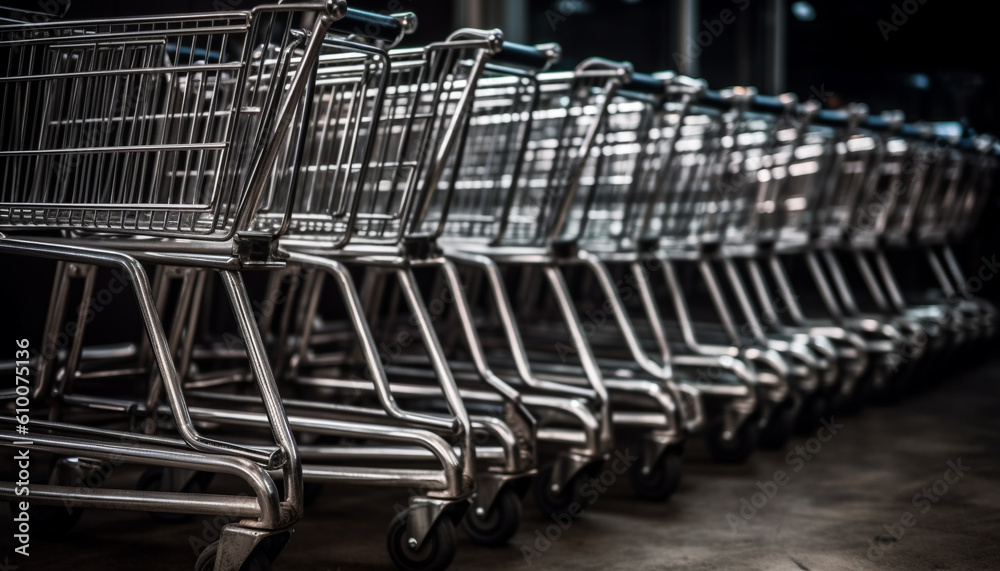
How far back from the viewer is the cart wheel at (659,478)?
3016 millimetres

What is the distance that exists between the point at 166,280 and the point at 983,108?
602 cm

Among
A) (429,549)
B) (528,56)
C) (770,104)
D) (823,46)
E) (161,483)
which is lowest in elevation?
(161,483)

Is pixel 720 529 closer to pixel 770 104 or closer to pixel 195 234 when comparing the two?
pixel 195 234

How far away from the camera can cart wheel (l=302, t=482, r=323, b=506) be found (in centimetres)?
284

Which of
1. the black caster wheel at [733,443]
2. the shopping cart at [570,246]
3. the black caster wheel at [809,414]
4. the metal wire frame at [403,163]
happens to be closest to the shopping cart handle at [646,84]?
the shopping cart at [570,246]

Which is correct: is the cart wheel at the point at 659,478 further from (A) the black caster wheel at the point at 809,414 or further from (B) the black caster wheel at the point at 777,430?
(A) the black caster wheel at the point at 809,414

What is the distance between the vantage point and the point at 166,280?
114 inches

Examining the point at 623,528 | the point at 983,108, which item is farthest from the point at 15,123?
the point at 983,108

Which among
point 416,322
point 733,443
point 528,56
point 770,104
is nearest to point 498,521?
point 416,322

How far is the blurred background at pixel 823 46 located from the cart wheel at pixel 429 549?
4.29 meters

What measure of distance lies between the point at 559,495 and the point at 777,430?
1.27 metres

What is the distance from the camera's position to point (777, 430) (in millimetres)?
3781

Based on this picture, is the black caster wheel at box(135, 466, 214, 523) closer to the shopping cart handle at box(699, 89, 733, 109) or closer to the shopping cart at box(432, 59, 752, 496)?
the shopping cart at box(432, 59, 752, 496)

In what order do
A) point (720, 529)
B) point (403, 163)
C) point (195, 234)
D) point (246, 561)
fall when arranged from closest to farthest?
point (246, 561) < point (195, 234) < point (403, 163) < point (720, 529)
